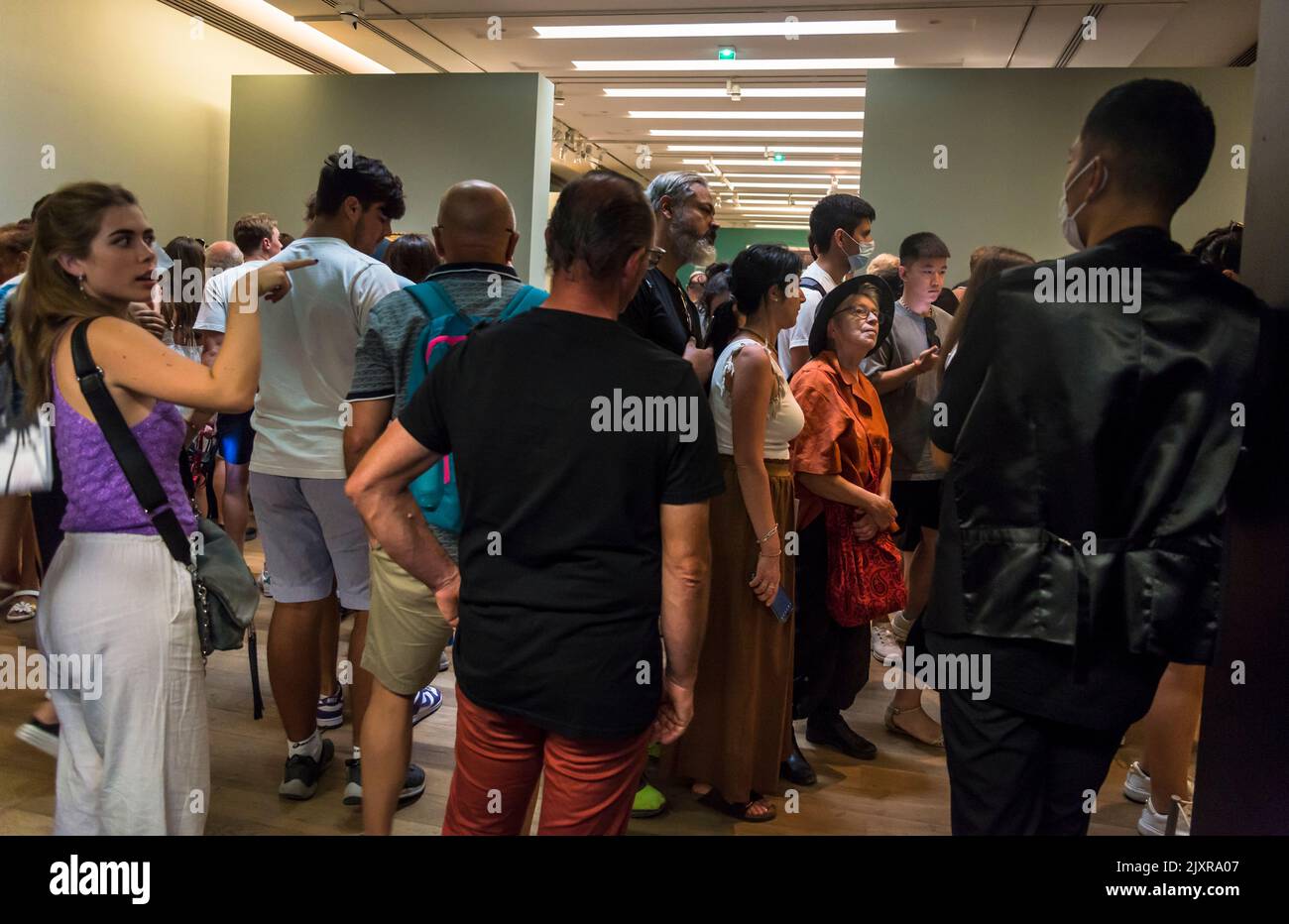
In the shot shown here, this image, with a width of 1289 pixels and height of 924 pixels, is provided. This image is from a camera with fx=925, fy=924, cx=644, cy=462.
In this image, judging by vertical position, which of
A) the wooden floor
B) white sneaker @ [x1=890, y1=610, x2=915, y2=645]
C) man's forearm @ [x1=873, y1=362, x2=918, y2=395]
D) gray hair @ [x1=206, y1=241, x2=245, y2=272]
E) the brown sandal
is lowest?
the wooden floor

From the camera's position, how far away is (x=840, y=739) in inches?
121

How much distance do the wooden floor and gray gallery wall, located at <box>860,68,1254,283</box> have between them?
12.4 ft

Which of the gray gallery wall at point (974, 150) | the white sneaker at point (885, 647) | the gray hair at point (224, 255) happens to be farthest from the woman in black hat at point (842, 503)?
the gray gallery wall at point (974, 150)

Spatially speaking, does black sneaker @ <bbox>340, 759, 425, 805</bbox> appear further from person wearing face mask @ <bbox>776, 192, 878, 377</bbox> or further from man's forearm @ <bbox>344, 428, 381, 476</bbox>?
person wearing face mask @ <bbox>776, 192, 878, 377</bbox>

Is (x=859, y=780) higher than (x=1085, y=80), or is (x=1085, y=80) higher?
(x=1085, y=80)

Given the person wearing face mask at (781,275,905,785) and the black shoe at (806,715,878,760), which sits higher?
the person wearing face mask at (781,275,905,785)

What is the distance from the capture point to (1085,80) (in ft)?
19.0

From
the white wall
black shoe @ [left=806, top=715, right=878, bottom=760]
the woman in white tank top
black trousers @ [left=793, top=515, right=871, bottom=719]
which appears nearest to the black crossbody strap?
the woman in white tank top

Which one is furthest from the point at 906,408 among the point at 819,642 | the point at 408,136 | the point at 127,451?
the point at 408,136

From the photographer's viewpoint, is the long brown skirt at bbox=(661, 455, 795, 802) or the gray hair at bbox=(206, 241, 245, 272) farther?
the gray hair at bbox=(206, 241, 245, 272)

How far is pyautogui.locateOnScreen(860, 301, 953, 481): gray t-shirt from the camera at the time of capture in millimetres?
3260
